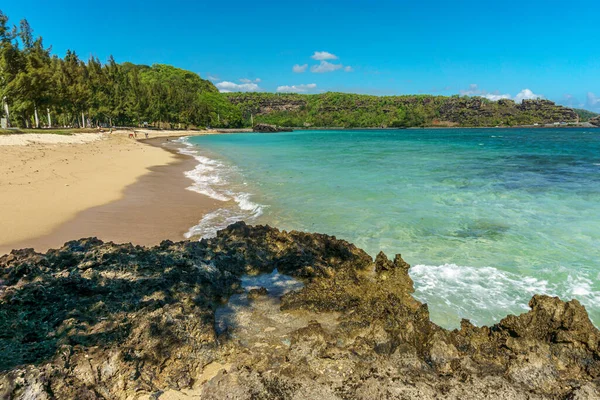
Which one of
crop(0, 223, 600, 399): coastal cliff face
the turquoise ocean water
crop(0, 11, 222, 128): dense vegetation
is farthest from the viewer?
crop(0, 11, 222, 128): dense vegetation

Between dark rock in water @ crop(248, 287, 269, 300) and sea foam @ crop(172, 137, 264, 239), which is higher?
sea foam @ crop(172, 137, 264, 239)

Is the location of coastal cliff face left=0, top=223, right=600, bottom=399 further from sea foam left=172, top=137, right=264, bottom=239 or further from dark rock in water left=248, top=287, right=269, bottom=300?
sea foam left=172, top=137, right=264, bottom=239

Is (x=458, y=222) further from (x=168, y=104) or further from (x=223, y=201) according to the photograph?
(x=168, y=104)

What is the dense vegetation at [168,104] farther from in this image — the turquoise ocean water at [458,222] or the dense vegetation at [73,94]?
the turquoise ocean water at [458,222]

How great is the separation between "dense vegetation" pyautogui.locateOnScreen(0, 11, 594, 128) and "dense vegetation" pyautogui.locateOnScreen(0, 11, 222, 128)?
12 centimetres

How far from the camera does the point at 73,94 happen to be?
5100 centimetres

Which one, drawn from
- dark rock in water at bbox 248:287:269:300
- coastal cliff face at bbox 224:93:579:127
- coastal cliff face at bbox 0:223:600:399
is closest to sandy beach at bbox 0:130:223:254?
coastal cliff face at bbox 0:223:600:399

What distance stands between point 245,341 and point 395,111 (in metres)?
188

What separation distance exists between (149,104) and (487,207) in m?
87.5

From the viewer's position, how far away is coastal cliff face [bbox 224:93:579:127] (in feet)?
520

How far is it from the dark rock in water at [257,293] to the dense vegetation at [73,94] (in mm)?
45652

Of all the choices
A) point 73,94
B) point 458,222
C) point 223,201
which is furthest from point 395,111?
point 458,222

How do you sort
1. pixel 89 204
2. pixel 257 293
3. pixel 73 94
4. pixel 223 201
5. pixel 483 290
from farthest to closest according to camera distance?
pixel 73 94 → pixel 223 201 → pixel 89 204 → pixel 483 290 → pixel 257 293

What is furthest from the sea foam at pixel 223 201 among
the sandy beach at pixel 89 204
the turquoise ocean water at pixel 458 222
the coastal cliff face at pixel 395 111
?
the coastal cliff face at pixel 395 111
